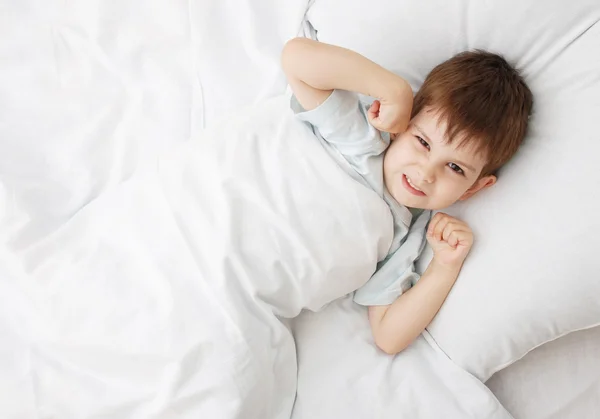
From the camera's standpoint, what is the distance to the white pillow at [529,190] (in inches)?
35.1

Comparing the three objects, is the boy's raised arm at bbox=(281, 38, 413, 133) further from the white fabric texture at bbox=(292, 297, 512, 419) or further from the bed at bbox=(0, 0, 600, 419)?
the white fabric texture at bbox=(292, 297, 512, 419)

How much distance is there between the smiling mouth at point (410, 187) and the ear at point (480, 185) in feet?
0.34

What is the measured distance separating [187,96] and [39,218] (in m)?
0.38

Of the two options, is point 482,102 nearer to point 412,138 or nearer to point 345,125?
point 412,138

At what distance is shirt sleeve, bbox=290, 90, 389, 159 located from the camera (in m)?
0.95

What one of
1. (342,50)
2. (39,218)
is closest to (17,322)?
(39,218)

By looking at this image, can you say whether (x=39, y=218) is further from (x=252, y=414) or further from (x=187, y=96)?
(x=252, y=414)

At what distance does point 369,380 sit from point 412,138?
16.7 inches

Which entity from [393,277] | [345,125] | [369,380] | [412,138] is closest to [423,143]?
[412,138]

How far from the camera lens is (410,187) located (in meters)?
0.96

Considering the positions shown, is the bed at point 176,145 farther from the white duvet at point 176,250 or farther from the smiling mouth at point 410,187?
the smiling mouth at point 410,187

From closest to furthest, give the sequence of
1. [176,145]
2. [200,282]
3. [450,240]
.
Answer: [200,282] < [450,240] < [176,145]

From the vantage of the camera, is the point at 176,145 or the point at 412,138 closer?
the point at 412,138

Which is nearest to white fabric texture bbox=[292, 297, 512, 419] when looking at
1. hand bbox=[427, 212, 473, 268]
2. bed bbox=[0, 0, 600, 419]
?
bed bbox=[0, 0, 600, 419]
